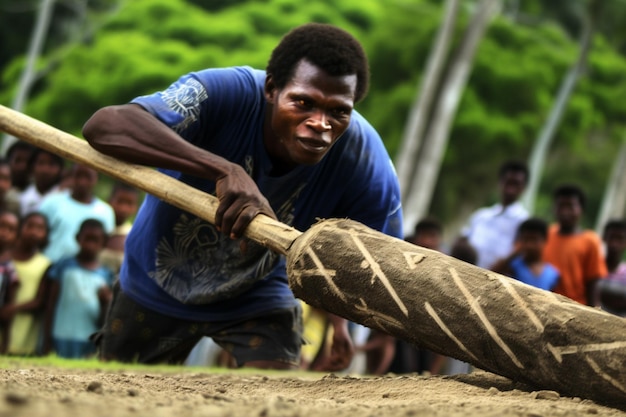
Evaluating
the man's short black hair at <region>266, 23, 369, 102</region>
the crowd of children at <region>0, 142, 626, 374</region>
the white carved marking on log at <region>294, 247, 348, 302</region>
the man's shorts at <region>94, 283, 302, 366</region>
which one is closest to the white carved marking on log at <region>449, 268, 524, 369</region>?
the white carved marking on log at <region>294, 247, 348, 302</region>

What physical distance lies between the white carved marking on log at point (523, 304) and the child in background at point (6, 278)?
16.7 ft

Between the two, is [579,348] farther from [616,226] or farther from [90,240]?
[616,226]

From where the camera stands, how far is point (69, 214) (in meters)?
8.80

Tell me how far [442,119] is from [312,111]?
13392 mm

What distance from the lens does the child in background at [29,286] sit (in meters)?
8.28

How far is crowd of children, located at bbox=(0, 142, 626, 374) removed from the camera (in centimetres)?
828

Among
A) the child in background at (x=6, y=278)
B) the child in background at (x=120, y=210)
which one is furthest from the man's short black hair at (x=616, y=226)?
the child in background at (x=6, y=278)

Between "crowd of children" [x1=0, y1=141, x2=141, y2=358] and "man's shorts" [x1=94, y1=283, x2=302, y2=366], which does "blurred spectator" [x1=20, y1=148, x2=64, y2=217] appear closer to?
"crowd of children" [x1=0, y1=141, x2=141, y2=358]

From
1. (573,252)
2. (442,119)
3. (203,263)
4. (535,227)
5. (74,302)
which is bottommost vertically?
(74,302)

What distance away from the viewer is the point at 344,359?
17.8 ft

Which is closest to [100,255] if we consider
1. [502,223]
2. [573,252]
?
[502,223]

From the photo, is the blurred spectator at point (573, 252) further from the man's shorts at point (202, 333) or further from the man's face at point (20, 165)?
the man's face at point (20, 165)

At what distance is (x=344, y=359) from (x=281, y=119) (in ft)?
4.35

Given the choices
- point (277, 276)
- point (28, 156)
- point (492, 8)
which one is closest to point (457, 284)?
point (277, 276)
